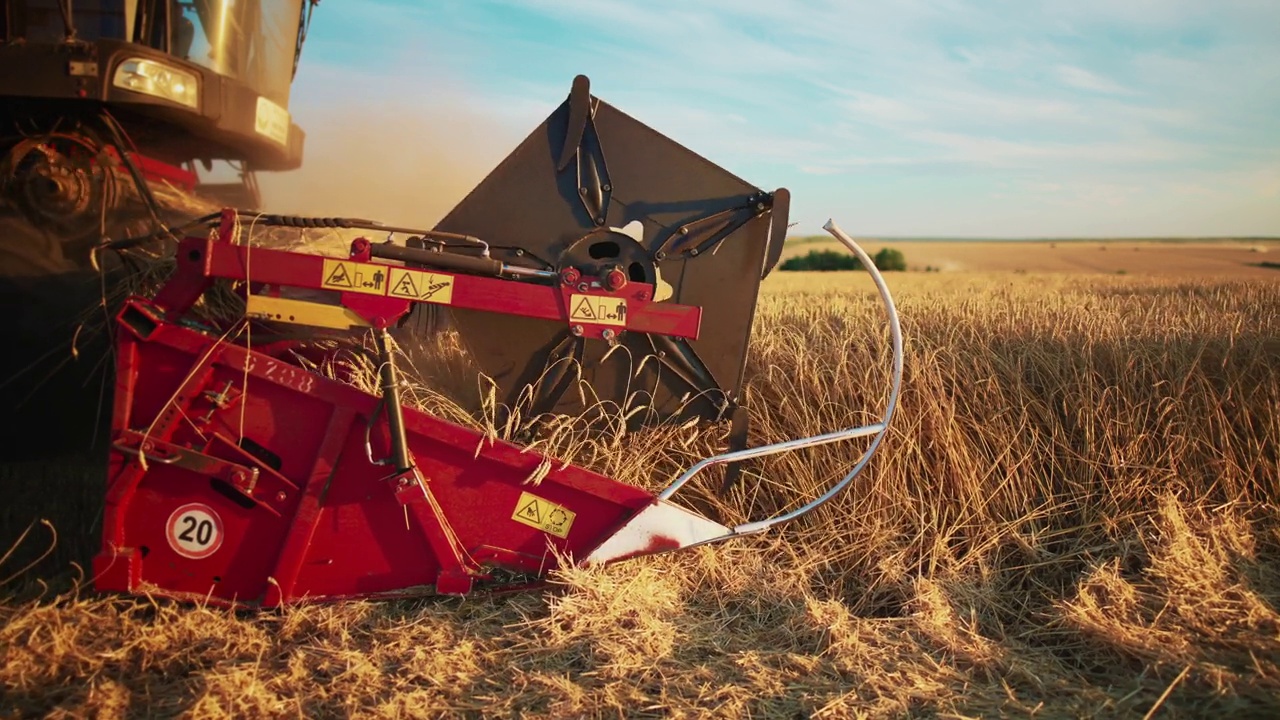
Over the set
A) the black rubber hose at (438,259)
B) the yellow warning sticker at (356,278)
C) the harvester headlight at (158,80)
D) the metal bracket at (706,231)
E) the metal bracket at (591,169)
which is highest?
the harvester headlight at (158,80)

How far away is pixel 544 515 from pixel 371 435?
602 mm

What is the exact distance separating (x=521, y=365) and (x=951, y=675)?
5.67 feet

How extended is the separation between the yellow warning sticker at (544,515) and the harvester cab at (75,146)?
2.04m

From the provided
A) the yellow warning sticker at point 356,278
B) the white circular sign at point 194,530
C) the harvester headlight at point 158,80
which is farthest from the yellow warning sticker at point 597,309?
the harvester headlight at point 158,80

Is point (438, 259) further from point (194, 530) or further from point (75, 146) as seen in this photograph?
point (75, 146)

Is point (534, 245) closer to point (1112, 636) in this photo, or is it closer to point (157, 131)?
point (1112, 636)

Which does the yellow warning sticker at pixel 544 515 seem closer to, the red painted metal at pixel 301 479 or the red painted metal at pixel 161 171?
the red painted metal at pixel 301 479

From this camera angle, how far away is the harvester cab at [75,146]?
139 inches

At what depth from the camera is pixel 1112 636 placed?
240 centimetres

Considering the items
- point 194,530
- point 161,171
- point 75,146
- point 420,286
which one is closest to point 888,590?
point 420,286

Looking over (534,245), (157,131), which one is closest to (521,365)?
(534,245)

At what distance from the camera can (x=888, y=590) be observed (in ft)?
9.23

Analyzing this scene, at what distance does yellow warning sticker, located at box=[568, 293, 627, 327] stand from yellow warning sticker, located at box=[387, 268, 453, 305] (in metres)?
0.38

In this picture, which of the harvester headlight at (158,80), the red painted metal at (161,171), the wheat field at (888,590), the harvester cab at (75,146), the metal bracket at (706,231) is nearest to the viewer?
the wheat field at (888,590)
